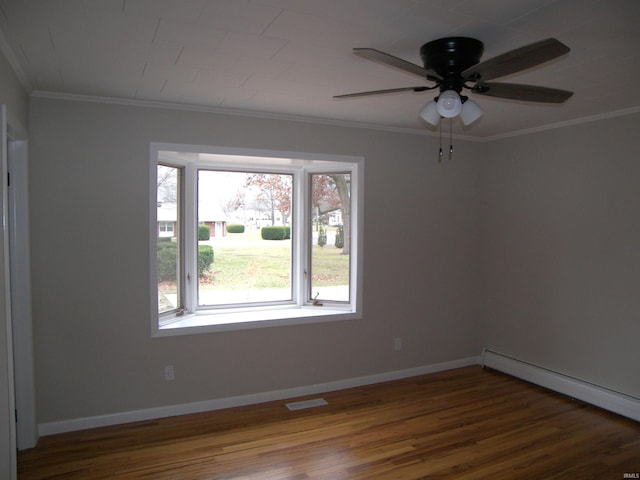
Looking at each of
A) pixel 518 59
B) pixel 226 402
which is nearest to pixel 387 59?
pixel 518 59

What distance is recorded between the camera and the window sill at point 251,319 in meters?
3.53

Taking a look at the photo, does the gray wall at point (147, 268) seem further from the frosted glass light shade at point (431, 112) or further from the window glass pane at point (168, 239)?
the frosted glass light shade at point (431, 112)

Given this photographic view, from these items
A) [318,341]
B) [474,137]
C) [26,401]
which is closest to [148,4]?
[26,401]

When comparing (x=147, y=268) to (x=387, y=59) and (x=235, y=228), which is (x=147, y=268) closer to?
(x=235, y=228)

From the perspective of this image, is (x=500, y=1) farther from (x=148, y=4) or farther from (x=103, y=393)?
(x=103, y=393)

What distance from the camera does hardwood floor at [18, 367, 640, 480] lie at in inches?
107

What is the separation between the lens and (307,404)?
3.72 metres

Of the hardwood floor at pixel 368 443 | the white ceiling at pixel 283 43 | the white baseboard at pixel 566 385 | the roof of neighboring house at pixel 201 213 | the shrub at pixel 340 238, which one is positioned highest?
the white ceiling at pixel 283 43

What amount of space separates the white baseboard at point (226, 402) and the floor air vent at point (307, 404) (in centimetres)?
12

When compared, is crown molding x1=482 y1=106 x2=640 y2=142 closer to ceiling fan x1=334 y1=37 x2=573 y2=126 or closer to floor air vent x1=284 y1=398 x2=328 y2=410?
ceiling fan x1=334 y1=37 x2=573 y2=126

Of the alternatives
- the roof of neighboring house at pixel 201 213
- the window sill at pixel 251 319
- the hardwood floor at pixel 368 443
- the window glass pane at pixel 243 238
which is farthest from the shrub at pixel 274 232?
the hardwood floor at pixel 368 443

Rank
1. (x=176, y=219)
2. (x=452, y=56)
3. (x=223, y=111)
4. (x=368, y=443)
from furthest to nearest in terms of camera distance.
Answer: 1. (x=176, y=219)
2. (x=223, y=111)
3. (x=368, y=443)
4. (x=452, y=56)

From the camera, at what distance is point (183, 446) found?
9.83ft

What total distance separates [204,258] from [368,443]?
2128 millimetres
